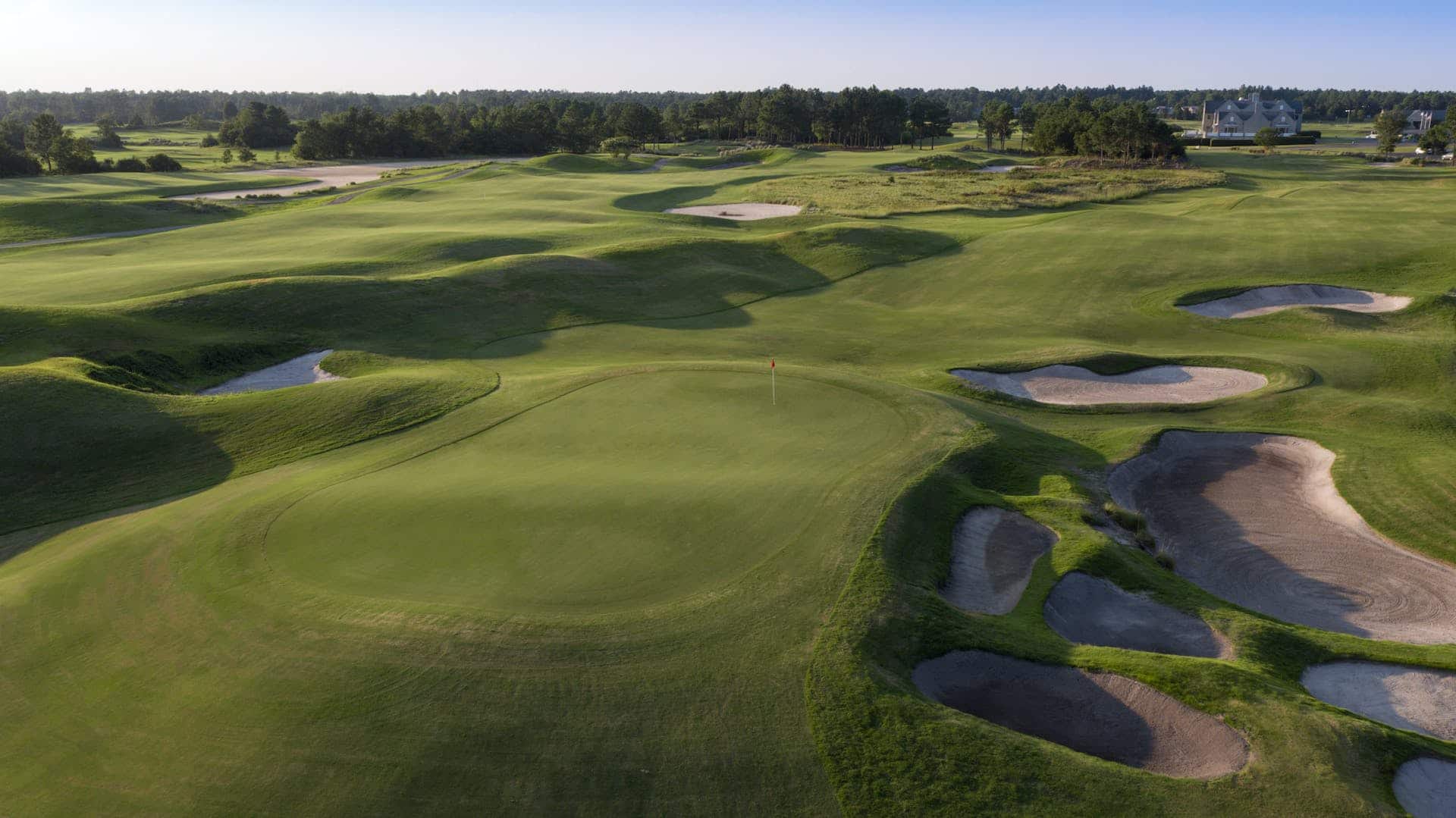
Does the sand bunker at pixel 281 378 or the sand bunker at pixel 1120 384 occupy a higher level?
the sand bunker at pixel 281 378

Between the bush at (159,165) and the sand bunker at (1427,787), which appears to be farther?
the bush at (159,165)

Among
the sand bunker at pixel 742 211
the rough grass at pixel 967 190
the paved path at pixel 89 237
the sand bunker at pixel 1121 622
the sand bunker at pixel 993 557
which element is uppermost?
the rough grass at pixel 967 190

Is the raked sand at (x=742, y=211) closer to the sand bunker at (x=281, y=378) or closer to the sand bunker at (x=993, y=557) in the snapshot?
the sand bunker at (x=281, y=378)

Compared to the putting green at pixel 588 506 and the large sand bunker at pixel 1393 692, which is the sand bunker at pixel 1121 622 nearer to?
the large sand bunker at pixel 1393 692

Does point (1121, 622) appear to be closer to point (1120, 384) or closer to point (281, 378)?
point (1120, 384)

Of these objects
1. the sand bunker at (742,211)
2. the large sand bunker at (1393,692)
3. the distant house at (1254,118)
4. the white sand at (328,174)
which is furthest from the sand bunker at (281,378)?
the distant house at (1254,118)

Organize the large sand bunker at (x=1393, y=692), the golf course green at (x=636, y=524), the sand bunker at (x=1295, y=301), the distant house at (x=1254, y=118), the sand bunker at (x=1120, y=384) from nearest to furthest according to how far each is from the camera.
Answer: the golf course green at (x=636, y=524) → the large sand bunker at (x=1393, y=692) → the sand bunker at (x=1120, y=384) → the sand bunker at (x=1295, y=301) → the distant house at (x=1254, y=118)

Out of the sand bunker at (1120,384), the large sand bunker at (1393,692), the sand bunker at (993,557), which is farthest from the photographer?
the sand bunker at (1120,384)
